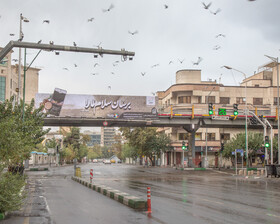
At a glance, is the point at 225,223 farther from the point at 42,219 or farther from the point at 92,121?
the point at 92,121

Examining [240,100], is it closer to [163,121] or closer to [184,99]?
[184,99]

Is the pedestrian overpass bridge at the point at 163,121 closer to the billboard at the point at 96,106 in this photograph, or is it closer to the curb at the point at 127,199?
the billboard at the point at 96,106

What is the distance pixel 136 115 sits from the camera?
52.1m

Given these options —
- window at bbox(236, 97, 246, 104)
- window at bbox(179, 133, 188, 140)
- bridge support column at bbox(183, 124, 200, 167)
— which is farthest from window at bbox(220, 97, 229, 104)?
bridge support column at bbox(183, 124, 200, 167)

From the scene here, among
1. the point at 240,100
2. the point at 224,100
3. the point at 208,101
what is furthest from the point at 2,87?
the point at 240,100

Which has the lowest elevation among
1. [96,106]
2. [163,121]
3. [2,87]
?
[163,121]

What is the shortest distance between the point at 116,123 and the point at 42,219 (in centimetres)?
4156

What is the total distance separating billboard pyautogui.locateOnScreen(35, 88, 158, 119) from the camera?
50906mm

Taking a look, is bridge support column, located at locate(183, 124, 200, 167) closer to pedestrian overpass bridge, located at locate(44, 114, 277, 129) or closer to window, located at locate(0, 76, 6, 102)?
pedestrian overpass bridge, located at locate(44, 114, 277, 129)

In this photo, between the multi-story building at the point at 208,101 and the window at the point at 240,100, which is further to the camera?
the window at the point at 240,100

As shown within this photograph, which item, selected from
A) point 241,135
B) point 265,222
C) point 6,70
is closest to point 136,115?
point 241,135

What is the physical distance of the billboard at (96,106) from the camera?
5091 centimetres

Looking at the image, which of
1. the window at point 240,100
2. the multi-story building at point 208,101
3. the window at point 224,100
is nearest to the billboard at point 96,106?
the multi-story building at point 208,101

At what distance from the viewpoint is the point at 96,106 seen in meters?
51.9
